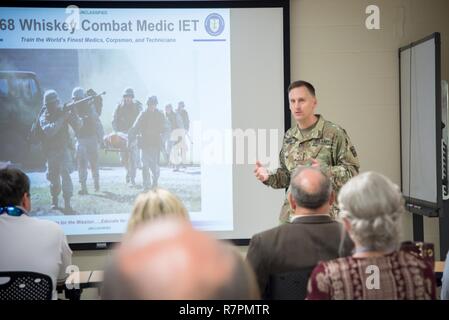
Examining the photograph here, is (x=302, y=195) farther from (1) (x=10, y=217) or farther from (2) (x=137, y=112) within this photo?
(2) (x=137, y=112)

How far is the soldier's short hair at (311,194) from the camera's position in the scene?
7.60 feet

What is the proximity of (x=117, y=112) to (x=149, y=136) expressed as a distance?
0.34 m

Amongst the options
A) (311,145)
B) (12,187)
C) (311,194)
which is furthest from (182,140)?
(311,194)

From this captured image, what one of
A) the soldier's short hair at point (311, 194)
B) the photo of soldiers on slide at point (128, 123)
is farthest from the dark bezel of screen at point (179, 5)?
the soldier's short hair at point (311, 194)

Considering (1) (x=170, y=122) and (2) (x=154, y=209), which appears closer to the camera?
(2) (x=154, y=209)

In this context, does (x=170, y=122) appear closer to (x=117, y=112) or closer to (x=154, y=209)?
(x=117, y=112)

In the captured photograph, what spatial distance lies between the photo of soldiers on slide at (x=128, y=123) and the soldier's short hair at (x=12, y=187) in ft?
7.51

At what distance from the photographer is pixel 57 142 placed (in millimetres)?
4773

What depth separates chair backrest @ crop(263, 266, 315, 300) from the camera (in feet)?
6.70

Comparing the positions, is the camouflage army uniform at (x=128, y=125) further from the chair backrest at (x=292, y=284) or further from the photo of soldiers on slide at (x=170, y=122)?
the chair backrest at (x=292, y=284)

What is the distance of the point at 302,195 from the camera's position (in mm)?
2342

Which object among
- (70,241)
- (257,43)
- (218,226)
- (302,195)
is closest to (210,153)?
(218,226)

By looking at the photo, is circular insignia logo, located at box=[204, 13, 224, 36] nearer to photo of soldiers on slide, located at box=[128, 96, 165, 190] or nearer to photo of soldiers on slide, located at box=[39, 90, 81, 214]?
photo of soldiers on slide, located at box=[128, 96, 165, 190]

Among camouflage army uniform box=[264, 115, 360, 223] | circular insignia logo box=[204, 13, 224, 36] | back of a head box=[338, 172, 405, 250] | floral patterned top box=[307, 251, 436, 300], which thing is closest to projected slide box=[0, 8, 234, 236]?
circular insignia logo box=[204, 13, 224, 36]
